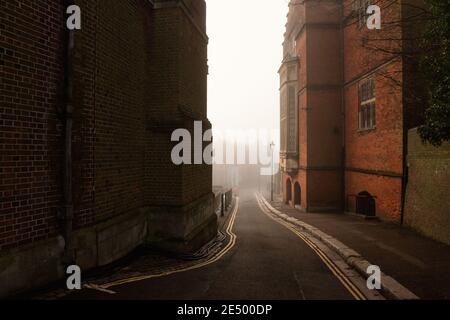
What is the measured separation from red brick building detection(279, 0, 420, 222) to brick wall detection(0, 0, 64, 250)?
13.1 m

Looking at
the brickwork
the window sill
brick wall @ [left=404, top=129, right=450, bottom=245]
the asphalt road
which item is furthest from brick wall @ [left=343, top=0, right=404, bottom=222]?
the asphalt road

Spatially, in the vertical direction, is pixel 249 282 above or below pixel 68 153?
below

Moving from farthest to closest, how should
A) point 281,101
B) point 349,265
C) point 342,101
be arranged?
point 281,101
point 342,101
point 349,265

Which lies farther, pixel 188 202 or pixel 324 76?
pixel 324 76

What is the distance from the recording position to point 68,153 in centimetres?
588

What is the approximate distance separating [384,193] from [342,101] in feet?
27.1

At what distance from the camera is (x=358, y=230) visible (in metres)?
13.4

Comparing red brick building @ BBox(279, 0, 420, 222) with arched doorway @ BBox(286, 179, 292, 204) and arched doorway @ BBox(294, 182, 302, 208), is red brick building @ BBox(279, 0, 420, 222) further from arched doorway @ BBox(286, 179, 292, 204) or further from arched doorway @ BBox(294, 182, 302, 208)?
arched doorway @ BBox(286, 179, 292, 204)

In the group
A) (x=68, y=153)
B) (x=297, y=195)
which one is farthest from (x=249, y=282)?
(x=297, y=195)

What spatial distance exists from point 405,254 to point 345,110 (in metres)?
14.1

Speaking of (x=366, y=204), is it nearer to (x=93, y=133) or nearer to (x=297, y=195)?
(x=297, y=195)

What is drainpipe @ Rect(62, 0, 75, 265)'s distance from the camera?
584 cm
